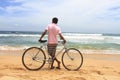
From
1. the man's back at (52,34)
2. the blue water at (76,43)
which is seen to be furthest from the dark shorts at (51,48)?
the blue water at (76,43)

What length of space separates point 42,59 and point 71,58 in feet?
2.89

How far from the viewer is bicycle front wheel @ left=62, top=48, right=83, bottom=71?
8102mm

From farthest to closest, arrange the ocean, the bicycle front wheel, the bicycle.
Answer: the ocean → the bicycle front wheel → the bicycle

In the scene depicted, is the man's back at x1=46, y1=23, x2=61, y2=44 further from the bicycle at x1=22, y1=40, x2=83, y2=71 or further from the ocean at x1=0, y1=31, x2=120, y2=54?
the ocean at x1=0, y1=31, x2=120, y2=54

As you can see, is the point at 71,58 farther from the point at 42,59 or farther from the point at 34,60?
the point at 34,60

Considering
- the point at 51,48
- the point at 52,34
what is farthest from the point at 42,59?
the point at 52,34

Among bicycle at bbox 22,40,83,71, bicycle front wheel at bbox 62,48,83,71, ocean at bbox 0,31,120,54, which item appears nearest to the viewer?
bicycle at bbox 22,40,83,71

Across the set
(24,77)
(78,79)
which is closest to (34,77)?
(24,77)

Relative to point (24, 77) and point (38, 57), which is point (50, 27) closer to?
point (38, 57)

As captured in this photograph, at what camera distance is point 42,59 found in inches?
313

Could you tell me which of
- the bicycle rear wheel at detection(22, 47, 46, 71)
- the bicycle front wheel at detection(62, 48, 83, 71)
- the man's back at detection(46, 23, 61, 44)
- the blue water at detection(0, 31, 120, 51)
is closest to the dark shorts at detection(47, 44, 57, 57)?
the man's back at detection(46, 23, 61, 44)

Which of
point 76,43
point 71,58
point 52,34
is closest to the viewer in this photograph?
point 52,34

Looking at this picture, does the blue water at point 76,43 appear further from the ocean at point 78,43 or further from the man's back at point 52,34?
the man's back at point 52,34

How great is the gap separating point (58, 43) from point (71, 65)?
0.79 metres
